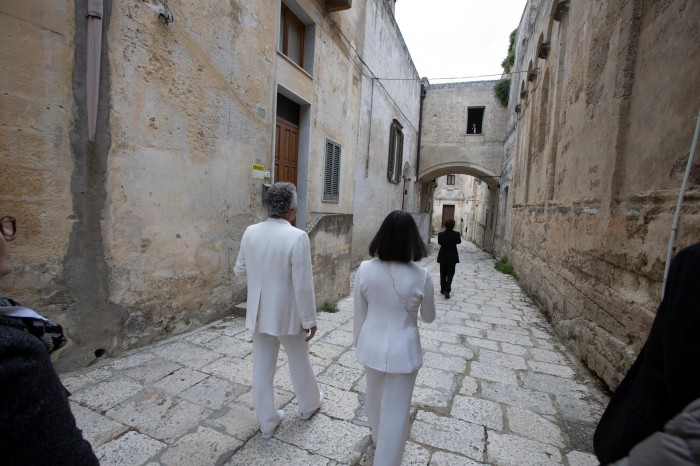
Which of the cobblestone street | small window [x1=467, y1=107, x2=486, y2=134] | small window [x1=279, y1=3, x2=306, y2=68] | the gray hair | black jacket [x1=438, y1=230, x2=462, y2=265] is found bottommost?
the cobblestone street

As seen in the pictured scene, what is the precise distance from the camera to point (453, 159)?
1602cm

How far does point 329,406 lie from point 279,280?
1.23 metres

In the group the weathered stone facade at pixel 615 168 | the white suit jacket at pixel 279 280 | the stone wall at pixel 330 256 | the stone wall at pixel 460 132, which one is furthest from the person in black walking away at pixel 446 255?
the stone wall at pixel 460 132

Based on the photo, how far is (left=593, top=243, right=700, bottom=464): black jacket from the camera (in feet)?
2.79

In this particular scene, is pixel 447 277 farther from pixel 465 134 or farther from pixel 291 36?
pixel 465 134

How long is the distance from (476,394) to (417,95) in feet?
49.3

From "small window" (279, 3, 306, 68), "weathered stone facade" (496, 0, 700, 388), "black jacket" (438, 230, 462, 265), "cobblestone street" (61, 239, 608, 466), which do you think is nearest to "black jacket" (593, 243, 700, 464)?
"cobblestone street" (61, 239, 608, 466)

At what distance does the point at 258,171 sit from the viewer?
5.01 metres

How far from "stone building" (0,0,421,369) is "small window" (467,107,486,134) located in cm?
1131

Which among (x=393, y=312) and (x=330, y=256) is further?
(x=330, y=256)

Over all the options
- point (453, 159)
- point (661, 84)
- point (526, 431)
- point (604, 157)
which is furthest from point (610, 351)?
point (453, 159)

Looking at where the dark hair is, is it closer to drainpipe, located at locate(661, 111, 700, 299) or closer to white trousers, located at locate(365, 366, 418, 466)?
white trousers, located at locate(365, 366, 418, 466)

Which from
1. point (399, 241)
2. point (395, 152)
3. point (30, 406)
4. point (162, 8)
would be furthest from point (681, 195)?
point (395, 152)

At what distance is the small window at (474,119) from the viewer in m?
16.0
